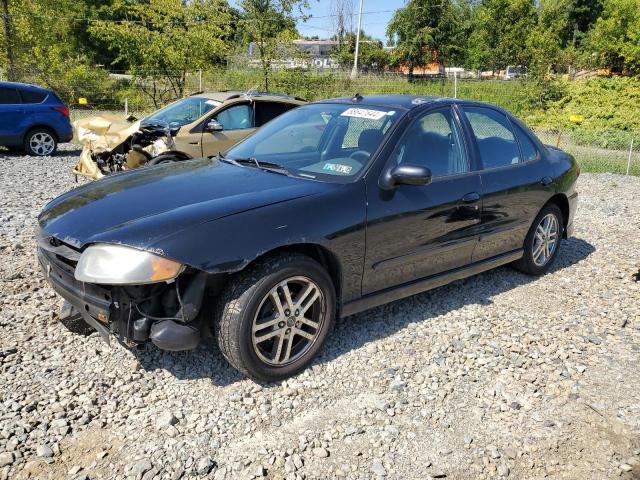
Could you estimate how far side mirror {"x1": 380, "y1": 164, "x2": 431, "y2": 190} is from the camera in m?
3.59

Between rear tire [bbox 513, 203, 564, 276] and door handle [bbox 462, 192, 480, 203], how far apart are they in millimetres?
1104

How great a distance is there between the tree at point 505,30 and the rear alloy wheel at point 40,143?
42.2 meters

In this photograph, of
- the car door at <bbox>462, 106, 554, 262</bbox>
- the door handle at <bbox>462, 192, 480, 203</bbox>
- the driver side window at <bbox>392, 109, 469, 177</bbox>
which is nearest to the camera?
the driver side window at <bbox>392, 109, 469, 177</bbox>

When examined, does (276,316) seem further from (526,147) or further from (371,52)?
(371,52)

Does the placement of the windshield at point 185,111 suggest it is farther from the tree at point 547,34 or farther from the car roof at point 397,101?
the tree at point 547,34

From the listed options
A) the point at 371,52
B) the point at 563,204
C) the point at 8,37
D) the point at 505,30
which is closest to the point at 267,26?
the point at 8,37

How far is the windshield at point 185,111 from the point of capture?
361 inches

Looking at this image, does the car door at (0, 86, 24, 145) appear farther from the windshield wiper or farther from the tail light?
the windshield wiper

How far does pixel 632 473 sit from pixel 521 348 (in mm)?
1291

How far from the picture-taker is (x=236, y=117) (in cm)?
923

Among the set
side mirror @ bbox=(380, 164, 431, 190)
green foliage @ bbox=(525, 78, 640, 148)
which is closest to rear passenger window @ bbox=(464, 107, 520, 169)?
side mirror @ bbox=(380, 164, 431, 190)

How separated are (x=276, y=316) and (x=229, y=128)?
6.44m

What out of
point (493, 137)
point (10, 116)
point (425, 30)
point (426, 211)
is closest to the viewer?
point (426, 211)

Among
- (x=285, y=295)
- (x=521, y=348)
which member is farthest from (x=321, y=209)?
(x=521, y=348)
